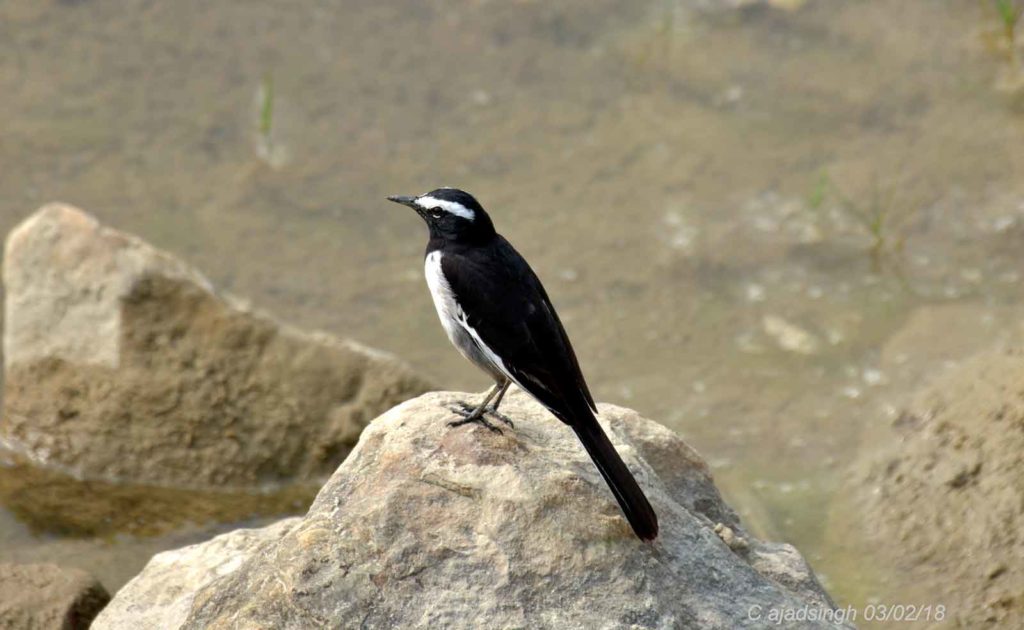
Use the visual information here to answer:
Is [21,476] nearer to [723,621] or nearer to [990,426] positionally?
[723,621]

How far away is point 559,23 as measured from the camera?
10.8 metres

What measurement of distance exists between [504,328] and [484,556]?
32.7 inches

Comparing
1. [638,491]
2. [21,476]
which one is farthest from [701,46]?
[638,491]

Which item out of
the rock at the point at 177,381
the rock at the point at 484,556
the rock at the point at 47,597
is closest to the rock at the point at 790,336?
the rock at the point at 177,381

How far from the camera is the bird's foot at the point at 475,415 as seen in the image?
4883mm

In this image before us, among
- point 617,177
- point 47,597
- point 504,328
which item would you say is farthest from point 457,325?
point 617,177

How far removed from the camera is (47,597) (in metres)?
5.60

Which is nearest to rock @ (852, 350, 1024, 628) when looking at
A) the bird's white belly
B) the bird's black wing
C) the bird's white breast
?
the bird's black wing

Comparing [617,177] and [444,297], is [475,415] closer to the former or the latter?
[444,297]

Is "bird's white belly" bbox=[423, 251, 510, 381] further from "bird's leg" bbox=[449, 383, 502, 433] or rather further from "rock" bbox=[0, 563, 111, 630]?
"rock" bbox=[0, 563, 111, 630]

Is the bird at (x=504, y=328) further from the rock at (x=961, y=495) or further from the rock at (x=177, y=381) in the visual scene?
the rock at (x=961, y=495)

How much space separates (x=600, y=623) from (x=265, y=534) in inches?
65.0

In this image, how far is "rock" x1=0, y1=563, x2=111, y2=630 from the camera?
217 inches

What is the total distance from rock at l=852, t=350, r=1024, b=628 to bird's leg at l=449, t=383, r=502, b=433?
88.7 inches
